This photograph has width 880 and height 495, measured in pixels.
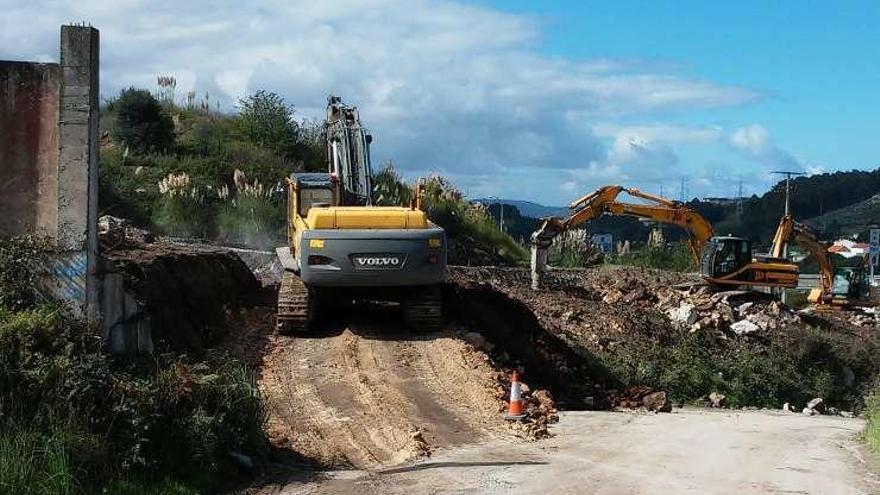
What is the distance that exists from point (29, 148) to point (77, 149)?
47 centimetres

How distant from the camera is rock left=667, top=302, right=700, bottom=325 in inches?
1053

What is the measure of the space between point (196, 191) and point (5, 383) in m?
21.9

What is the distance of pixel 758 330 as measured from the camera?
27219 mm

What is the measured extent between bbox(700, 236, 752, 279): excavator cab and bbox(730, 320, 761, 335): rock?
412cm

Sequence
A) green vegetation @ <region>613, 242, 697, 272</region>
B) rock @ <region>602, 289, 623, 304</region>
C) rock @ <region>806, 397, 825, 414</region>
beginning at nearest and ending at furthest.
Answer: rock @ <region>806, 397, 825, 414</region>, rock @ <region>602, 289, 623, 304</region>, green vegetation @ <region>613, 242, 697, 272</region>

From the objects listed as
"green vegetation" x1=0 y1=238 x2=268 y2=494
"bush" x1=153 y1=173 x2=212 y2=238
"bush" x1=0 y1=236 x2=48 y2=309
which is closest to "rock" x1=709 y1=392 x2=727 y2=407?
"green vegetation" x1=0 y1=238 x2=268 y2=494

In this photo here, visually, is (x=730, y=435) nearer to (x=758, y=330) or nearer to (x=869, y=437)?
(x=869, y=437)

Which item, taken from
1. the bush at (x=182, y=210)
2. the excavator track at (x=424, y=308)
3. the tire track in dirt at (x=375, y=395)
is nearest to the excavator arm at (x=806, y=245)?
the bush at (x=182, y=210)

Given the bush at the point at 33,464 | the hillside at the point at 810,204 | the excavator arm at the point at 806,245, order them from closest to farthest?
the bush at the point at 33,464 → the excavator arm at the point at 806,245 → the hillside at the point at 810,204

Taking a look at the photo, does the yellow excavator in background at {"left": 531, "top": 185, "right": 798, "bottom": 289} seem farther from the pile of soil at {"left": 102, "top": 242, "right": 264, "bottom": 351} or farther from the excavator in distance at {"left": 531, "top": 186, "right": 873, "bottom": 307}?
the pile of soil at {"left": 102, "top": 242, "right": 264, "bottom": 351}

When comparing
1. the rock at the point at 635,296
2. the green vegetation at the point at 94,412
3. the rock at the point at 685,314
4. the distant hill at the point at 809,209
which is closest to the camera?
the green vegetation at the point at 94,412

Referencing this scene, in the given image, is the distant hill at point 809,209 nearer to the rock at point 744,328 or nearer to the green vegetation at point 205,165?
the green vegetation at point 205,165

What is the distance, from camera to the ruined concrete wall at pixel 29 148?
10.4 meters

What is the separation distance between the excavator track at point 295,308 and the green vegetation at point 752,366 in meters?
6.74
